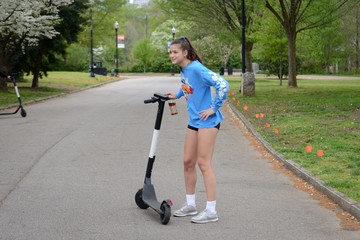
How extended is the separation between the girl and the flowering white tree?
1745cm

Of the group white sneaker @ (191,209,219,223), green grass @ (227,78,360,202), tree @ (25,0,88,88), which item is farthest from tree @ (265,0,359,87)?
white sneaker @ (191,209,219,223)

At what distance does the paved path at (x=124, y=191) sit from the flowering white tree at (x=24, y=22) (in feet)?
35.5

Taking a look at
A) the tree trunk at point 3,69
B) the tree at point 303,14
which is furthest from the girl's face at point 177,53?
the tree at point 303,14

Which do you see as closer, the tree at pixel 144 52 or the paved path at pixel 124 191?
the paved path at pixel 124 191

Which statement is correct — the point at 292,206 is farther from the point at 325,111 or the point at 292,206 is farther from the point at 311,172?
the point at 325,111

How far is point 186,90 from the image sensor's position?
534 cm

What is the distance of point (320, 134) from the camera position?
1092 cm

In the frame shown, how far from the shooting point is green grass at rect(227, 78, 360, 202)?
7266 millimetres

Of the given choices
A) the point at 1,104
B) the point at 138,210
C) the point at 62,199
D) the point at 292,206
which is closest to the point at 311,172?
the point at 292,206

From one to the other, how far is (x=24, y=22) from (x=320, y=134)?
16.2 metres

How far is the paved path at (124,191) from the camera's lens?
5.08m

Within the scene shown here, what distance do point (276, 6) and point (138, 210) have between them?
25829 mm

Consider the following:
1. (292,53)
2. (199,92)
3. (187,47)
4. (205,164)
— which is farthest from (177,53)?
(292,53)

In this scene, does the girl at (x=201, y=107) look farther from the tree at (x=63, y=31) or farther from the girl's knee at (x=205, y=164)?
the tree at (x=63, y=31)
